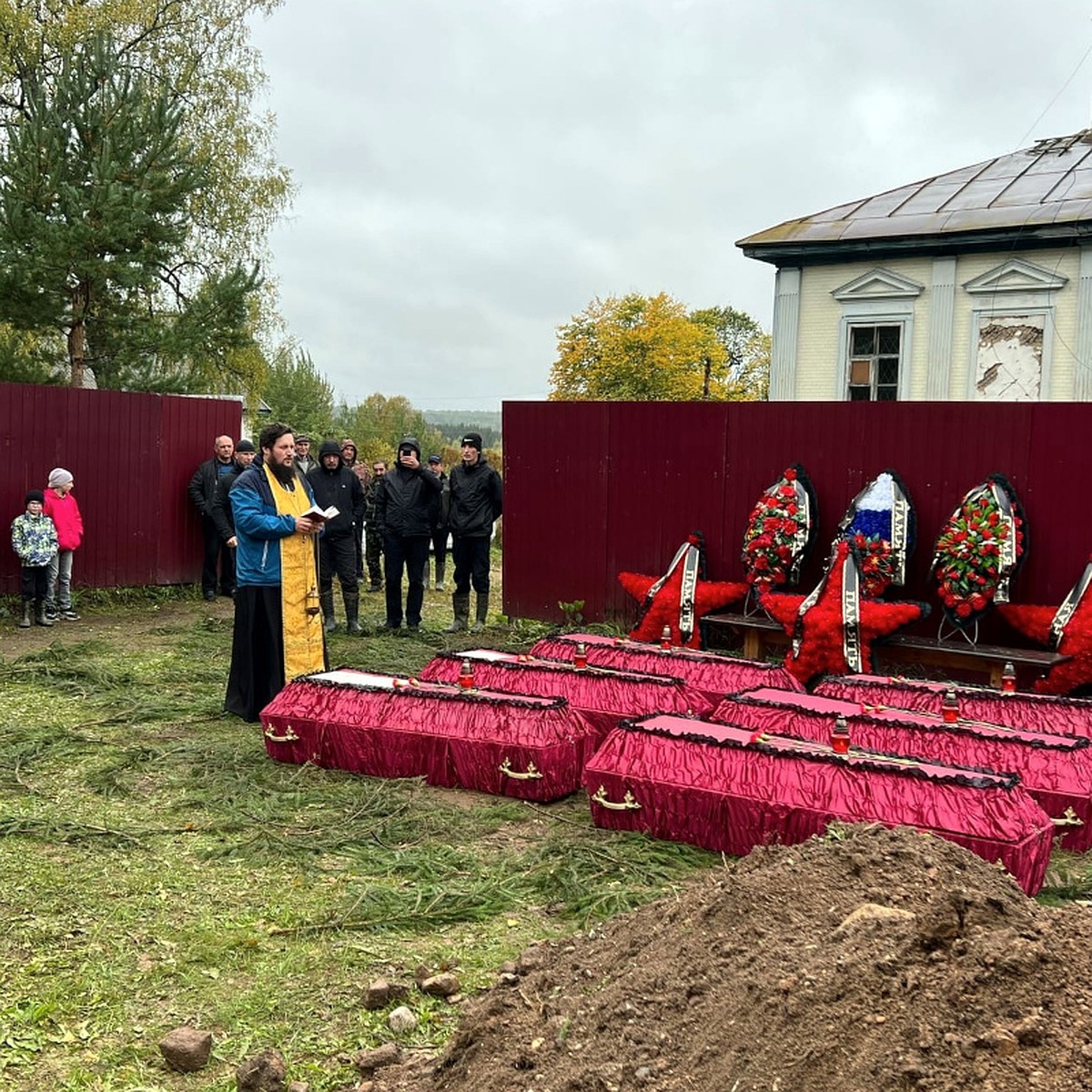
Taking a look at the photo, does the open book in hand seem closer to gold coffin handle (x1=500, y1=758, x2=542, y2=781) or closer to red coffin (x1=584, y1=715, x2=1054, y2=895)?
gold coffin handle (x1=500, y1=758, x2=542, y2=781)

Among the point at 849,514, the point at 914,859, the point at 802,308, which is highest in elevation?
the point at 802,308

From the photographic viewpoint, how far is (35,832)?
525 centimetres

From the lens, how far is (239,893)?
4.63 metres

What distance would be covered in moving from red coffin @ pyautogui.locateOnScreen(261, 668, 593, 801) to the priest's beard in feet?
5.22

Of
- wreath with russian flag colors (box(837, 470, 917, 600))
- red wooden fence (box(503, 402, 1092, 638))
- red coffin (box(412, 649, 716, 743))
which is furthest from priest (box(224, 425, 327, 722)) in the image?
wreath with russian flag colors (box(837, 470, 917, 600))

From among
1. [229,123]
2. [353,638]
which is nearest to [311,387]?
[229,123]

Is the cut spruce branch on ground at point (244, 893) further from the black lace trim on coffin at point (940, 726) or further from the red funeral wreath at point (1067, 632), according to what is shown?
the red funeral wreath at point (1067, 632)

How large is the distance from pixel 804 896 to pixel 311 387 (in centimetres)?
4449

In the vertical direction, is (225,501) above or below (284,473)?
below

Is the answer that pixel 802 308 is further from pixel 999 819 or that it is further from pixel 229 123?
pixel 999 819

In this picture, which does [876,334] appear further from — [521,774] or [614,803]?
[614,803]

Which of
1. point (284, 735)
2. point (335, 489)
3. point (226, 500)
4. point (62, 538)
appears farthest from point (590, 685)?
point (226, 500)

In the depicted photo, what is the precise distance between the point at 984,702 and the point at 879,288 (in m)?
13.6

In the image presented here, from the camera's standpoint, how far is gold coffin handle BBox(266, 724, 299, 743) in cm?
632
